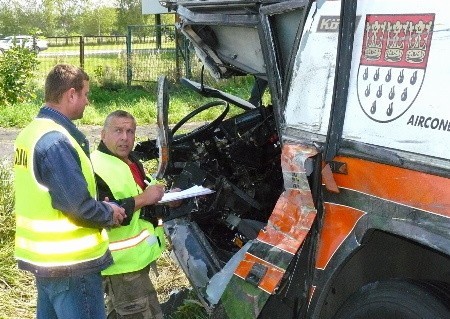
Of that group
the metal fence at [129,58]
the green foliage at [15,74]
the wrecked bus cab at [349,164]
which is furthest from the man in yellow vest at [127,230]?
the metal fence at [129,58]

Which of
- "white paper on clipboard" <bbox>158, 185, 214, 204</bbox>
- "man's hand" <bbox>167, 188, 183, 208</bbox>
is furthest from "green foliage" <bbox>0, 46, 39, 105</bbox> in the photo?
"white paper on clipboard" <bbox>158, 185, 214, 204</bbox>

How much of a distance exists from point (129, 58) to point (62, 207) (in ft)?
49.8

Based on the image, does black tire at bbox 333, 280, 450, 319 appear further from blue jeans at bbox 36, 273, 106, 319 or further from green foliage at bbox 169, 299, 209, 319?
green foliage at bbox 169, 299, 209, 319

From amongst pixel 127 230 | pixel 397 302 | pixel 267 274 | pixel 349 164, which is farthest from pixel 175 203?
pixel 397 302

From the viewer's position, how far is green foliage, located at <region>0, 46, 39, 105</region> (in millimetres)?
12953

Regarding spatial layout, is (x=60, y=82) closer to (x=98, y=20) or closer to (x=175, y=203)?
(x=175, y=203)

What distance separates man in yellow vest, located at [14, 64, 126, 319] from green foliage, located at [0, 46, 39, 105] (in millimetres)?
10632

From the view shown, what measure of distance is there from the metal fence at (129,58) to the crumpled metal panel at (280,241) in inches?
568

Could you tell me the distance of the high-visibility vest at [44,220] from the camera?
285cm

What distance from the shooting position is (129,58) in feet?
57.7

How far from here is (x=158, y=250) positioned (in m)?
3.62

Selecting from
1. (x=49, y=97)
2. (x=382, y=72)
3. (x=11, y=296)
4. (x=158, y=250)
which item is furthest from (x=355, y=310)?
(x=11, y=296)

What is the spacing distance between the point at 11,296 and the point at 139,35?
14100mm

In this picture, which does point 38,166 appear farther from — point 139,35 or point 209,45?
point 139,35
